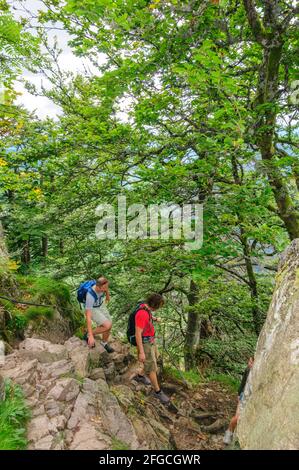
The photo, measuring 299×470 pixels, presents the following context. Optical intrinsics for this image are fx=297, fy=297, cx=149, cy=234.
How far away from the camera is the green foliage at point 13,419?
3.06 m

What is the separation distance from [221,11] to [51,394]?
23.9 ft

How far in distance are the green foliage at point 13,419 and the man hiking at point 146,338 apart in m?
2.55

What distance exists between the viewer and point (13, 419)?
11.1 ft

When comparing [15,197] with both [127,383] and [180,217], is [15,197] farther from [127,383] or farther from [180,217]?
[127,383]

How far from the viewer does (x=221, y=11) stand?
5750 millimetres

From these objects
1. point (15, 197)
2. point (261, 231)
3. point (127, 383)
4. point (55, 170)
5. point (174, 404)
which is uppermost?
point (55, 170)

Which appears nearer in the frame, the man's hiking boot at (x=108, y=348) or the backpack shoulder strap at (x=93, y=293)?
the backpack shoulder strap at (x=93, y=293)

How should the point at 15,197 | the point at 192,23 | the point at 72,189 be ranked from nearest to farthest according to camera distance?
the point at 192,23 < the point at 72,189 < the point at 15,197

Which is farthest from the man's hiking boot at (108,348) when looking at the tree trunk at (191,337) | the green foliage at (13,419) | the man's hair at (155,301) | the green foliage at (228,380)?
the tree trunk at (191,337)

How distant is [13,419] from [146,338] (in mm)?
3324

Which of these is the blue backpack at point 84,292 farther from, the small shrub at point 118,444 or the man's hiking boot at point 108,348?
the small shrub at point 118,444

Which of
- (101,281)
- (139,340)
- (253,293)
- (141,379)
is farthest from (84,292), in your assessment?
(253,293)
